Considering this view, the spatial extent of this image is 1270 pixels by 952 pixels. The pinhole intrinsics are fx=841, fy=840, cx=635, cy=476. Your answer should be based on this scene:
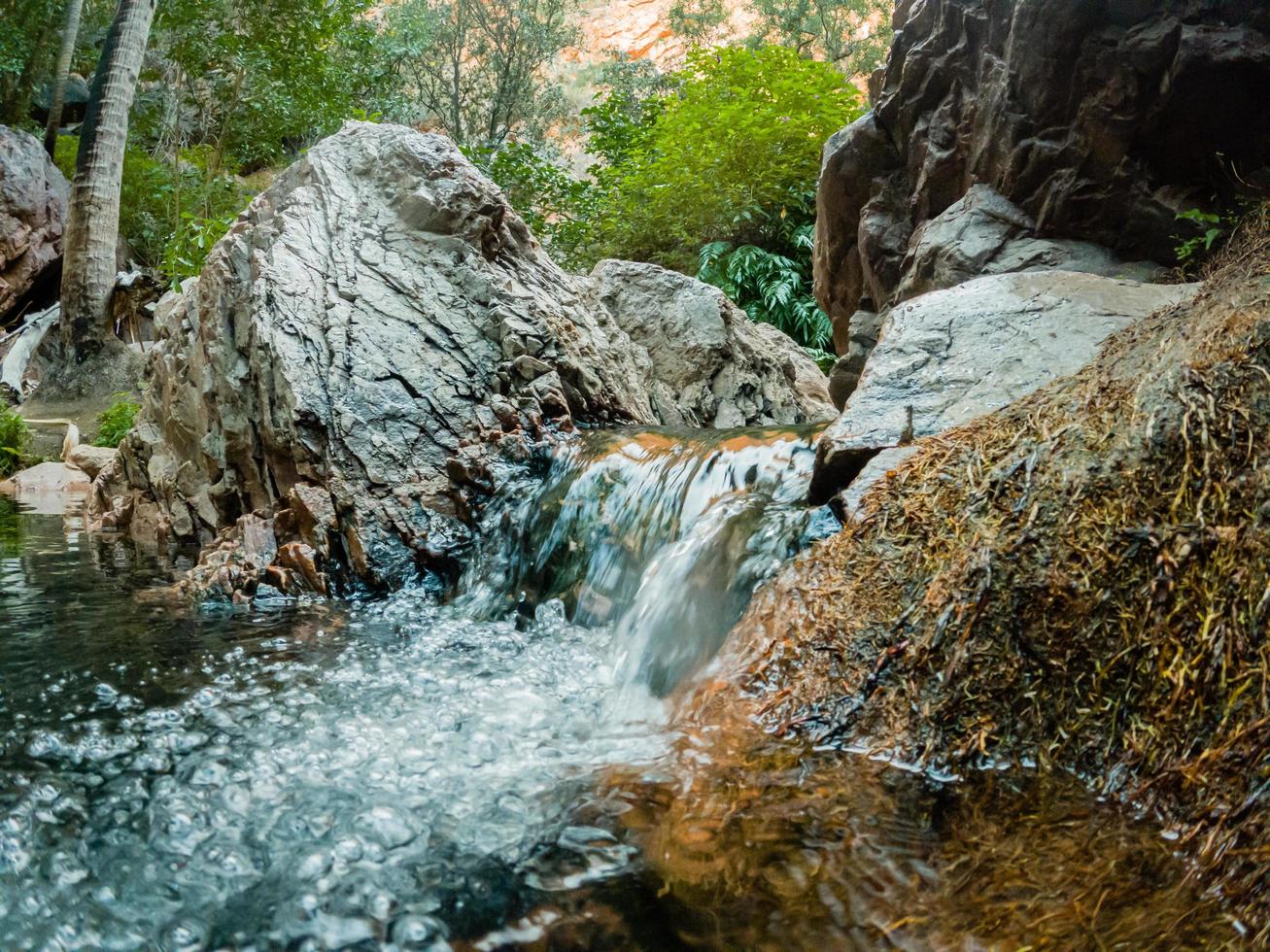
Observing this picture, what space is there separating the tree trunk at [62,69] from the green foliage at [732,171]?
12298 mm

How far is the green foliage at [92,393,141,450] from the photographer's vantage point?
10938 mm

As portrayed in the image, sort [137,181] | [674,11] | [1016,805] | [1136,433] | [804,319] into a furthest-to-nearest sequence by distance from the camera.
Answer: [674,11] < [137,181] < [804,319] < [1136,433] < [1016,805]

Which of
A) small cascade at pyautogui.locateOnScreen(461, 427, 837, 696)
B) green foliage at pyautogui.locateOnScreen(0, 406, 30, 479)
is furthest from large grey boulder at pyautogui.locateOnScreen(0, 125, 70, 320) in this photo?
small cascade at pyautogui.locateOnScreen(461, 427, 837, 696)

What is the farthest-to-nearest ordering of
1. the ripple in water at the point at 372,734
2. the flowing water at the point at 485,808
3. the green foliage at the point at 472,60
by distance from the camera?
the green foliage at the point at 472,60, the ripple in water at the point at 372,734, the flowing water at the point at 485,808

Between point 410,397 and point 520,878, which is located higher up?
point 410,397

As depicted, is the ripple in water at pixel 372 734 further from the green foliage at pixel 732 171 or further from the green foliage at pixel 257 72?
the green foliage at pixel 257 72

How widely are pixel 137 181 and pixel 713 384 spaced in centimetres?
1467

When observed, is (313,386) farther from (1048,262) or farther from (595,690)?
(1048,262)

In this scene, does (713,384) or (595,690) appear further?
(713,384)

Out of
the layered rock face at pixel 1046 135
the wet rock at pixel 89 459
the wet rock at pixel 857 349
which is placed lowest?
the wet rock at pixel 89 459

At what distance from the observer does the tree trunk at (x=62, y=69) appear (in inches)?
660

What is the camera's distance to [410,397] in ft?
16.9

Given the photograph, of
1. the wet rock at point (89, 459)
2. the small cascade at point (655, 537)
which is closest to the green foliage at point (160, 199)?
the wet rock at point (89, 459)

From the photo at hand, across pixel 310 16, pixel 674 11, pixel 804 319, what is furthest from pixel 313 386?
pixel 674 11
